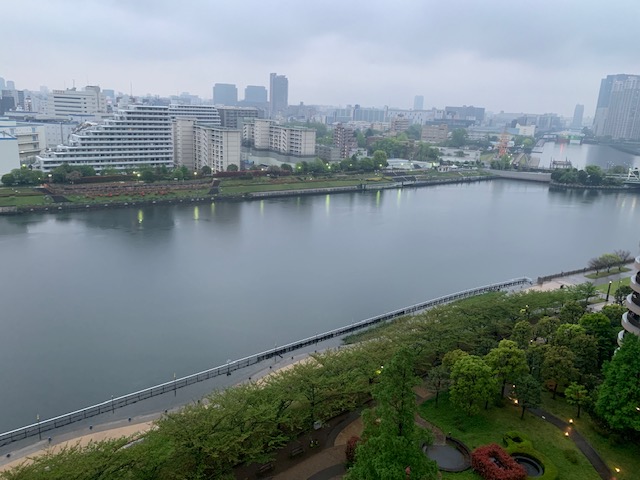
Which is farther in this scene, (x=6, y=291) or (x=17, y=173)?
(x=17, y=173)

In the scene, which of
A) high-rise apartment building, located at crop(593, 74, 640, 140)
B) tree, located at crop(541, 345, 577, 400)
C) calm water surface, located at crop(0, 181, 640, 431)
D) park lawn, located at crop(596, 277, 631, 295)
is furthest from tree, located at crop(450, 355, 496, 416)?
high-rise apartment building, located at crop(593, 74, 640, 140)

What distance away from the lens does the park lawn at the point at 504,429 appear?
6.70 meters

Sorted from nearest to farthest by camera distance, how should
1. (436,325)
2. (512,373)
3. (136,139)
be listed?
(512,373) → (436,325) → (136,139)

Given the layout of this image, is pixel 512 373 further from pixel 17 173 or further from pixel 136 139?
pixel 136 139

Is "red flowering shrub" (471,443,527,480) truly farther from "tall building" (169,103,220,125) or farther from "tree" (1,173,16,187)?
"tall building" (169,103,220,125)

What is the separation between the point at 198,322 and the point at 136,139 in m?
22.2

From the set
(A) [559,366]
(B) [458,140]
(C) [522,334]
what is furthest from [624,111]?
(A) [559,366]

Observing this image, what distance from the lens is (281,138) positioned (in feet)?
140

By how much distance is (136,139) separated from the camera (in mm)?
30469

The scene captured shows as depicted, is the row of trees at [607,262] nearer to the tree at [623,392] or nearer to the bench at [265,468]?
the tree at [623,392]

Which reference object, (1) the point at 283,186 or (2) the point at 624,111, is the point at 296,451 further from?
(2) the point at 624,111

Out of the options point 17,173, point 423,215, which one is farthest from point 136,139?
point 423,215

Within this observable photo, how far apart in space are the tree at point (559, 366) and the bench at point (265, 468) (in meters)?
4.97

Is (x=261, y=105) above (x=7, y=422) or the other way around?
above
